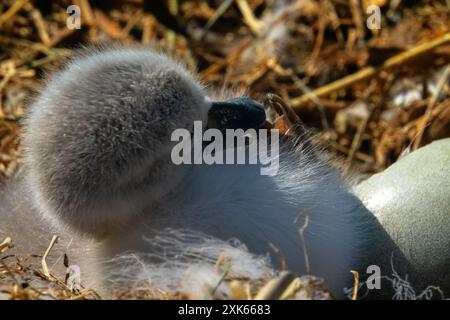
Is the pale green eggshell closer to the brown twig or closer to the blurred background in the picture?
the blurred background

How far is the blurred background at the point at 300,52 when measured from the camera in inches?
94.0

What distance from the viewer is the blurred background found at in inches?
94.0

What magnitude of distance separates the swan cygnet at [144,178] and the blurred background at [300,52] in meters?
0.70

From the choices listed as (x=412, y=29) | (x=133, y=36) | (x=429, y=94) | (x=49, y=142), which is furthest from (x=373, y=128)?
(x=49, y=142)

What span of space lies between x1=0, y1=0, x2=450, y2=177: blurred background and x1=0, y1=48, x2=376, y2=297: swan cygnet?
0.70 meters

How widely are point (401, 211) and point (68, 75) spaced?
60 centimetres

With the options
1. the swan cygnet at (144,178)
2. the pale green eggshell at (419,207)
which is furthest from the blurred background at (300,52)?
the swan cygnet at (144,178)

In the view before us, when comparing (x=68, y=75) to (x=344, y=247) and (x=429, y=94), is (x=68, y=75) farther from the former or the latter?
(x=429, y=94)

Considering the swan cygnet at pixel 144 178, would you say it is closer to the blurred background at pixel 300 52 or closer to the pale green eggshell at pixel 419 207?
the pale green eggshell at pixel 419 207

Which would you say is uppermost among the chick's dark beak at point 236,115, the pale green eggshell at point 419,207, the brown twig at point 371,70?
the brown twig at point 371,70

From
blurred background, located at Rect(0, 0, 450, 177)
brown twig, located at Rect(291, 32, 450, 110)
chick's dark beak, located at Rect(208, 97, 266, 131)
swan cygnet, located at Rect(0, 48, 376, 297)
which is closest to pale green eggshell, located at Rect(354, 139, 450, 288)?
swan cygnet, located at Rect(0, 48, 376, 297)

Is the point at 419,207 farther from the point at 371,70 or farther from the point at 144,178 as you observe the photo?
the point at 371,70

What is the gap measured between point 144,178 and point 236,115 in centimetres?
20

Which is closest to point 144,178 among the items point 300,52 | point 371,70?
point 371,70
